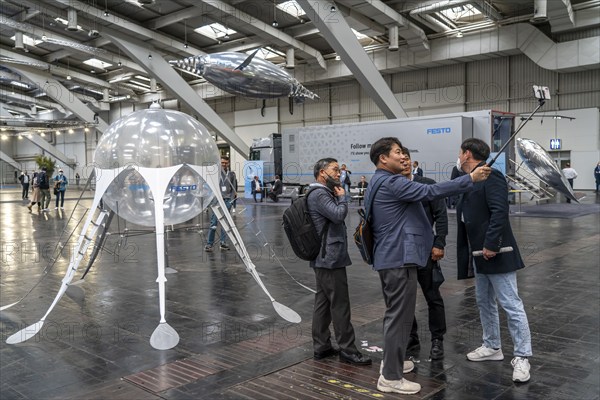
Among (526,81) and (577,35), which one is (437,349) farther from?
(526,81)

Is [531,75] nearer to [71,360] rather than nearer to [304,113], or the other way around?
[304,113]

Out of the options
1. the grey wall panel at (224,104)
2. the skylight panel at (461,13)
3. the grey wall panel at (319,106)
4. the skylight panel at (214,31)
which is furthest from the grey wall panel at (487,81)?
the grey wall panel at (224,104)

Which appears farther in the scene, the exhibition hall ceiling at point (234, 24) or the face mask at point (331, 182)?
the exhibition hall ceiling at point (234, 24)

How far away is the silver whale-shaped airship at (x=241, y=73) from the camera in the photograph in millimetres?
6570

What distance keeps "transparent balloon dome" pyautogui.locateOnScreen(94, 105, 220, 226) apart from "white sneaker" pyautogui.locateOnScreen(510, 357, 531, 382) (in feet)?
12.6

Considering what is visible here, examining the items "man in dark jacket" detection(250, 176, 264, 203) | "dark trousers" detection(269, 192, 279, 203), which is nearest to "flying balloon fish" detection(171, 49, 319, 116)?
"dark trousers" detection(269, 192, 279, 203)

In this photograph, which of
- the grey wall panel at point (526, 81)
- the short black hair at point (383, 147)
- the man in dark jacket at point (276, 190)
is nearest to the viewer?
the short black hair at point (383, 147)

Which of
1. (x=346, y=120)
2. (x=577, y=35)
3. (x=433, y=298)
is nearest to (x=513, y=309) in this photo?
(x=433, y=298)

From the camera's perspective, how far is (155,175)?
5734mm

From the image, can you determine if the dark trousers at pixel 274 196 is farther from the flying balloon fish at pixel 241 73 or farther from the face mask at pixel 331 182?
the face mask at pixel 331 182

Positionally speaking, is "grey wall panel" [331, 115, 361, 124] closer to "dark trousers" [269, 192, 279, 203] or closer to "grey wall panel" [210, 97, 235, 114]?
"grey wall panel" [210, 97, 235, 114]

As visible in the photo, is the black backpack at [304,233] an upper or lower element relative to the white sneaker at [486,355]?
upper

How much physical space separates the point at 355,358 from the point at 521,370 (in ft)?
4.31

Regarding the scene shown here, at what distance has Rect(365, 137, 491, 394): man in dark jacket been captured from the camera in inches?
147
